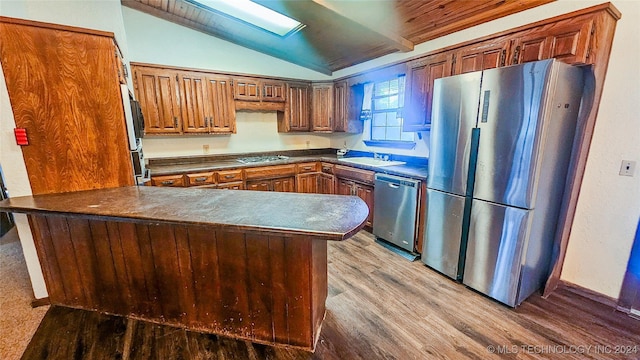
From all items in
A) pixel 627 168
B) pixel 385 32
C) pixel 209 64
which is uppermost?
pixel 385 32

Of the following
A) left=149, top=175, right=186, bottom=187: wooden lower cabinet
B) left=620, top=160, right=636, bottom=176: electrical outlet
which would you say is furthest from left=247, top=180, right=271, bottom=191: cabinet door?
left=620, top=160, right=636, bottom=176: electrical outlet

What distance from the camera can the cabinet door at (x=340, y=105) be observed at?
4.06m

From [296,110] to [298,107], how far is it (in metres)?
0.06

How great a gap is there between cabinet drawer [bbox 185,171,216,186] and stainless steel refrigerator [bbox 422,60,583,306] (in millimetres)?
2679

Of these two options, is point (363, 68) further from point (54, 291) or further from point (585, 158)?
point (54, 291)

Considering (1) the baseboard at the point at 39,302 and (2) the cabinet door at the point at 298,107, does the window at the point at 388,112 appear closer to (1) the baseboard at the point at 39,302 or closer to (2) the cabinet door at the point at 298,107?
(2) the cabinet door at the point at 298,107

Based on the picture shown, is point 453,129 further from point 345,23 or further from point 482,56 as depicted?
point 345,23

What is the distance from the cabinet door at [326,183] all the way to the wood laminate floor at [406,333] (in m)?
1.88

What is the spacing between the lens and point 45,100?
1809 millimetres

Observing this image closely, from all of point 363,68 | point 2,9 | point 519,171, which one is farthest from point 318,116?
point 2,9

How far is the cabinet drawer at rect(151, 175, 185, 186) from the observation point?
3.04 m

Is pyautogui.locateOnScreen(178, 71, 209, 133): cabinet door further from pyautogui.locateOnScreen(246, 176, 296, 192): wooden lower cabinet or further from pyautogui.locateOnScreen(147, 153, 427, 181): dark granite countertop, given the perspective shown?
pyautogui.locateOnScreen(246, 176, 296, 192): wooden lower cabinet

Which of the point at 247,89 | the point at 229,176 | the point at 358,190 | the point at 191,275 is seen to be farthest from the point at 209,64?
the point at 191,275

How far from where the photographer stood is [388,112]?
3775mm
